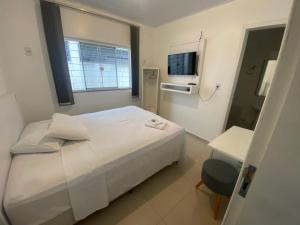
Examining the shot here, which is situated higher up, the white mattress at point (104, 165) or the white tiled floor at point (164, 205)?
the white mattress at point (104, 165)

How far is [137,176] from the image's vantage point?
153 cm

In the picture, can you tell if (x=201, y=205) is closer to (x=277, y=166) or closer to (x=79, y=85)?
(x=277, y=166)

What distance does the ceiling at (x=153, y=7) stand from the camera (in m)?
2.32

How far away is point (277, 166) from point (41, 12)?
131 inches

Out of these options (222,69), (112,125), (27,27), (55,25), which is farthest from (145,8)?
(112,125)

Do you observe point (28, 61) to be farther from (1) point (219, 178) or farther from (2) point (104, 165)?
(1) point (219, 178)

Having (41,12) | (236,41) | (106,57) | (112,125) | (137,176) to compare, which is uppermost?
(41,12)

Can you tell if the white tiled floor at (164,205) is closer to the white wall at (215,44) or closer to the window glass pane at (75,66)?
the white wall at (215,44)

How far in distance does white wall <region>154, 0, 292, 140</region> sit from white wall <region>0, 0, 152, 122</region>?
2.63 m

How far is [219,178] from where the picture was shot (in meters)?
1.34

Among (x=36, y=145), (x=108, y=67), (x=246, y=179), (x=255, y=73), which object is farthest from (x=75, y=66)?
(x=255, y=73)

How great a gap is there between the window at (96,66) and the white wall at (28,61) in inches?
18.0

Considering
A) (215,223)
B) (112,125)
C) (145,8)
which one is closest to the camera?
(215,223)

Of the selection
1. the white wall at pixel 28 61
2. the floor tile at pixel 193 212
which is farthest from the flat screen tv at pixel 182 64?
the white wall at pixel 28 61
